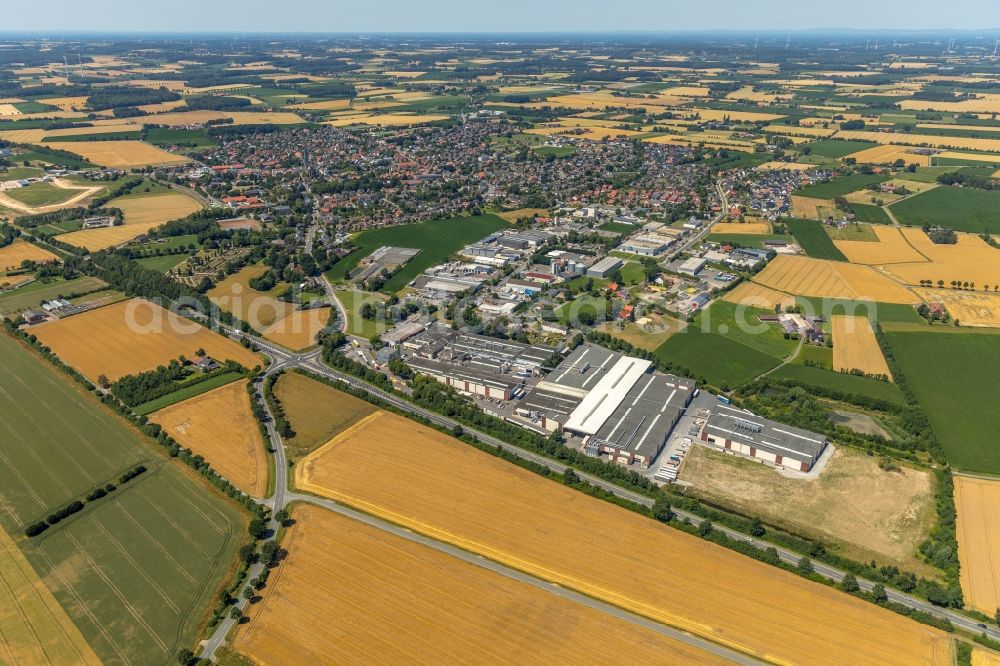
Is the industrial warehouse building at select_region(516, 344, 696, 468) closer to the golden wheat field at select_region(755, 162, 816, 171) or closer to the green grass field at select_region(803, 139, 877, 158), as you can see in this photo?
the golden wheat field at select_region(755, 162, 816, 171)

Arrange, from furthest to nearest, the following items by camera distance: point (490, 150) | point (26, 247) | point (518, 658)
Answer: point (490, 150)
point (26, 247)
point (518, 658)

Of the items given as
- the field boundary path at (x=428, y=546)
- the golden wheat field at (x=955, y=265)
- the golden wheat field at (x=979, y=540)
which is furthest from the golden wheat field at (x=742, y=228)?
the field boundary path at (x=428, y=546)

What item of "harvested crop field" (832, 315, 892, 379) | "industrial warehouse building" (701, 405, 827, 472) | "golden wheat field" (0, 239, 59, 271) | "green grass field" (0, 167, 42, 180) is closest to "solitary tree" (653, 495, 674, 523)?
"industrial warehouse building" (701, 405, 827, 472)

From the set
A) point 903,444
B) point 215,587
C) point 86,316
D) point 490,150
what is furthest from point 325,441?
point 490,150

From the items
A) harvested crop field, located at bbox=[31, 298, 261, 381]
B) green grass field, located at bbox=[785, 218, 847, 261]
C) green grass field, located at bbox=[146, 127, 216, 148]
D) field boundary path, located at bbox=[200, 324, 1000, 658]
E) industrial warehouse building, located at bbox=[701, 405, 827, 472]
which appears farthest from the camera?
green grass field, located at bbox=[146, 127, 216, 148]

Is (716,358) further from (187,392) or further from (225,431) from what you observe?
(187,392)

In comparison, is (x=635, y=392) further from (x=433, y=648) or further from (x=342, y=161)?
(x=342, y=161)

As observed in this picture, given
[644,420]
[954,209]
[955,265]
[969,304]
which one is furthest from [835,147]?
[644,420]
